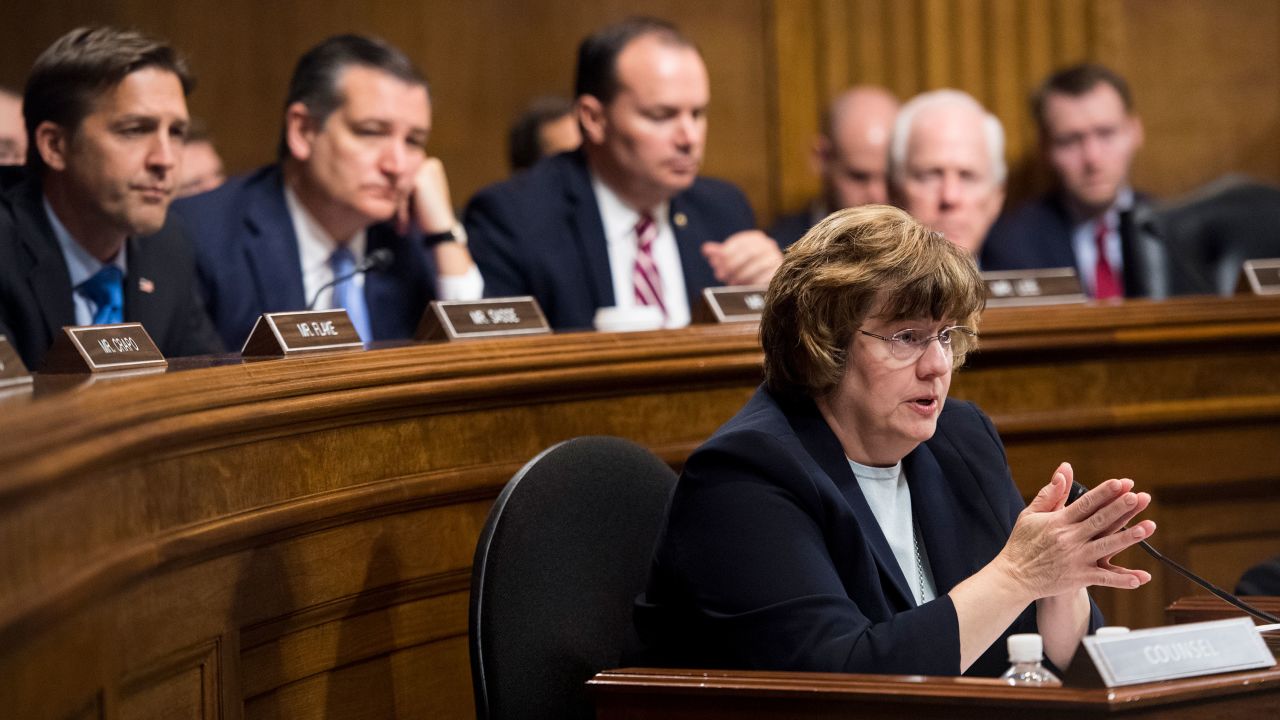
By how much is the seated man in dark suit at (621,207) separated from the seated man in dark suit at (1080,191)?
0.98 metres

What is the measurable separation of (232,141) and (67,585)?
3991mm

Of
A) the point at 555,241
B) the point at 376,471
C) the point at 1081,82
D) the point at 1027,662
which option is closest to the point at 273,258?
the point at 555,241

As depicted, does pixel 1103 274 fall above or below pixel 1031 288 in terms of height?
below

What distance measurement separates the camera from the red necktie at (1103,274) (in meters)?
4.19

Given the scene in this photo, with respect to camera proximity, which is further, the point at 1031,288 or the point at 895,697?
the point at 1031,288

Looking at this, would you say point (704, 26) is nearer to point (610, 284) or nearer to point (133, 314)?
point (610, 284)

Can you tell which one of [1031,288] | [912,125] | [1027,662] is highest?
[912,125]

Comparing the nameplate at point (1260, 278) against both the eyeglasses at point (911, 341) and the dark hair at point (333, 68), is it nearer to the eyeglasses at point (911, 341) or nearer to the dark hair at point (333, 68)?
the eyeglasses at point (911, 341)

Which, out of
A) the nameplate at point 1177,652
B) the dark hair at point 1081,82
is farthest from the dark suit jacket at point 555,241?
the nameplate at point 1177,652

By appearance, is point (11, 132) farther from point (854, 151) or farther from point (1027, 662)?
point (1027, 662)

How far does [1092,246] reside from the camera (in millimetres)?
4383

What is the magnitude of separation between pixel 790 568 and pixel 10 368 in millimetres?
866

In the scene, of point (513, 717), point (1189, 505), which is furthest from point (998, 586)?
point (1189, 505)

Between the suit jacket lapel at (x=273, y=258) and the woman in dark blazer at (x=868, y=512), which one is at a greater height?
the suit jacket lapel at (x=273, y=258)
